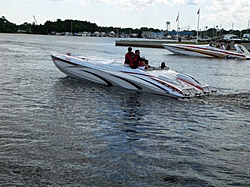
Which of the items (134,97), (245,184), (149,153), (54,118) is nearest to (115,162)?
(149,153)

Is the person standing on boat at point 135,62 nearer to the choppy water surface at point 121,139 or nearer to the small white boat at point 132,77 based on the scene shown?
the small white boat at point 132,77

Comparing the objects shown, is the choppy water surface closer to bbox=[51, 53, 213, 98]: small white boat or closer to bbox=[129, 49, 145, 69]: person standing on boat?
bbox=[51, 53, 213, 98]: small white boat

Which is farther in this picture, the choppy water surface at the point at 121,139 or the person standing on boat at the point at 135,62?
the person standing on boat at the point at 135,62

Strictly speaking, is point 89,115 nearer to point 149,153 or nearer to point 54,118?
point 54,118

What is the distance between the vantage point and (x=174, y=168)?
8.86 metres

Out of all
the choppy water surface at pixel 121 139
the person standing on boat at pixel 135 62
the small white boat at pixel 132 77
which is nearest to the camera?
the choppy water surface at pixel 121 139

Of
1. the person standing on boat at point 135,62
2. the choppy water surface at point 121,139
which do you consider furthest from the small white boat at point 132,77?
the choppy water surface at point 121,139

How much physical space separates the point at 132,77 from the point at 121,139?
312 inches

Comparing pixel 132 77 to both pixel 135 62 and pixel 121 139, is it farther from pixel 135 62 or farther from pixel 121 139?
pixel 121 139

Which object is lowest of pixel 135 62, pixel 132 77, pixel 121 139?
pixel 121 139

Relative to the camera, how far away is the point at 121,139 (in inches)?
428

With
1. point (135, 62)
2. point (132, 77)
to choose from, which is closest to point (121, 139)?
point (132, 77)

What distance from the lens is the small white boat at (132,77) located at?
17.1m

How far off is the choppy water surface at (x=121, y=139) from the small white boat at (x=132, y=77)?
450 mm
